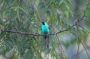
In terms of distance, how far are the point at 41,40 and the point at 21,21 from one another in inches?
10.1

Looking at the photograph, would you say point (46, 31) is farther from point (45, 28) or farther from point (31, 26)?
point (31, 26)

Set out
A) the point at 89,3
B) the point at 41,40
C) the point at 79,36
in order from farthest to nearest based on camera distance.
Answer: the point at 41,40, the point at 79,36, the point at 89,3

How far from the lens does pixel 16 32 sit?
10.3 feet

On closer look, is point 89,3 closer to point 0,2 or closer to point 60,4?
point 60,4

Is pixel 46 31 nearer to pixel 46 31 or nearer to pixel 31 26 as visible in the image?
pixel 46 31

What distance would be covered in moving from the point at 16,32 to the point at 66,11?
1.60 feet

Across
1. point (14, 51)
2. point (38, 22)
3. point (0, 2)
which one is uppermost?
point (0, 2)

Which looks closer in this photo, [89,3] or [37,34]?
[89,3]

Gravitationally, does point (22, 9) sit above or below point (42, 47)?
above

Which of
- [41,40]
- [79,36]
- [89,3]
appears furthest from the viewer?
[41,40]

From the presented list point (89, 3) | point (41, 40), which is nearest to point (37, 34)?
point (41, 40)

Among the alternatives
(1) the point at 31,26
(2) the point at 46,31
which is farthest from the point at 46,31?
(1) the point at 31,26

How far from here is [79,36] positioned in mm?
3041

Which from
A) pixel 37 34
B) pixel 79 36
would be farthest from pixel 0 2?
pixel 79 36
